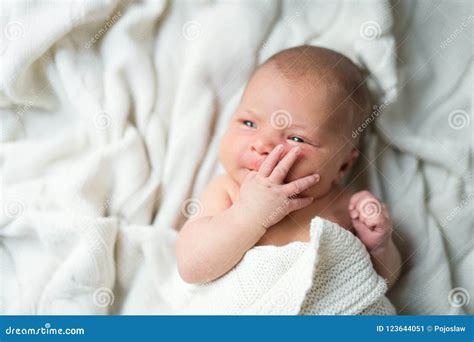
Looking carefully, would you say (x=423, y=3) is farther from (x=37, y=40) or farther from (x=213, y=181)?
(x=37, y=40)

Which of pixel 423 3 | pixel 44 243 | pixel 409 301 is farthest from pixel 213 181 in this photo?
pixel 423 3

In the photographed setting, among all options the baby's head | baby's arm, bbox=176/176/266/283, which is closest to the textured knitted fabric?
baby's arm, bbox=176/176/266/283

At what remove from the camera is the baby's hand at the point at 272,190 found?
1021 mm

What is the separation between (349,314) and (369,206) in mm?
212

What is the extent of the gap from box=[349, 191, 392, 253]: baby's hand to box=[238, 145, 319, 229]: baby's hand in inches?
4.5

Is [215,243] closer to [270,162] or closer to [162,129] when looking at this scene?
[270,162]

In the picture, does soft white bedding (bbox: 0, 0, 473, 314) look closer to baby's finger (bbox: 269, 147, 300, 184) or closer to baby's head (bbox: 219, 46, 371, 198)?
baby's head (bbox: 219, 46, 371, 198)

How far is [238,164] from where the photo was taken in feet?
3.56

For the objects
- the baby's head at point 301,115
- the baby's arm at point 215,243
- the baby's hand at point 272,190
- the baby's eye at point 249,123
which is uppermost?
the baby's head at point 301,115

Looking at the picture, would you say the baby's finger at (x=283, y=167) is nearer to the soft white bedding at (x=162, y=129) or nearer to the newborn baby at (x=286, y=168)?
the newborn baby at (x=286, y=168)

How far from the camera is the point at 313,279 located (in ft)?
3.22

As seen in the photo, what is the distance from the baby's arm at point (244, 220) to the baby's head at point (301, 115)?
31mm

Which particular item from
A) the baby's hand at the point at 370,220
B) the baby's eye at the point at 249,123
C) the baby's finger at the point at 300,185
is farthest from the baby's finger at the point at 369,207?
the baby's eye at the point at 249,123

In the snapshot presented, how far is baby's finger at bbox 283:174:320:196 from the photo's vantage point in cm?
103
